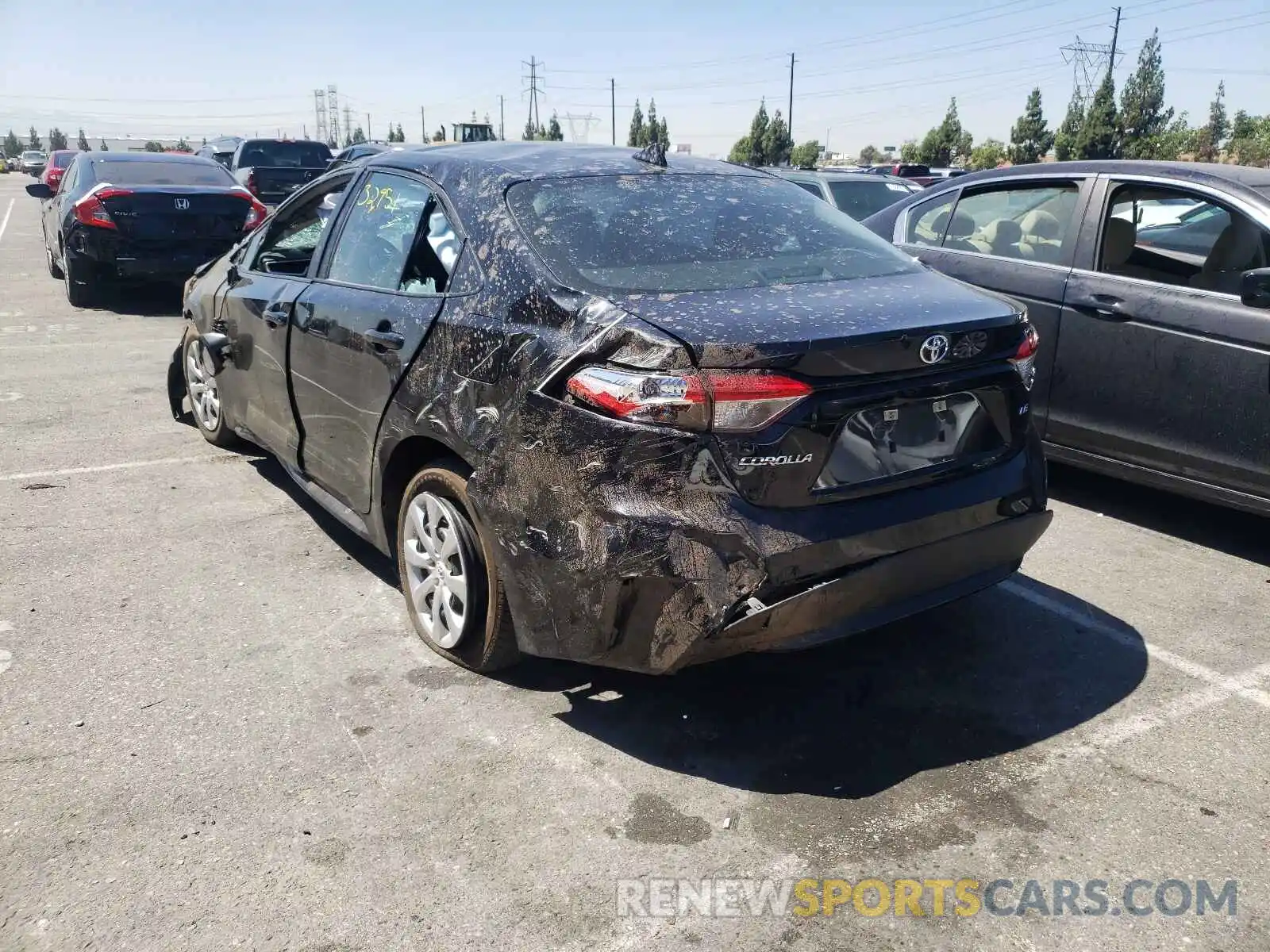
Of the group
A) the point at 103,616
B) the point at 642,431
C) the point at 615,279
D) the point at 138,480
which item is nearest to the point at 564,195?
the point at 615,279

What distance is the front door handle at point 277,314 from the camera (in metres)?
4.38

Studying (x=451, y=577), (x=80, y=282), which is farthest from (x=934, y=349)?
(x=80, y=282)

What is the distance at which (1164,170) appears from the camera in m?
5.08

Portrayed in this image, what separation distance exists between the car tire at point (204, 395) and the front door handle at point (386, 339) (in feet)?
7.87

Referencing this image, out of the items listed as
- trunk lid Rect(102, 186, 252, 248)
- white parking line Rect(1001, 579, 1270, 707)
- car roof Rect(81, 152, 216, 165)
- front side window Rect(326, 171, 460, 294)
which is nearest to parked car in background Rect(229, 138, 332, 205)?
car roof Rect(81, 152, 216, 165)

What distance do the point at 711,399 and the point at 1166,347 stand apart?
306 cm

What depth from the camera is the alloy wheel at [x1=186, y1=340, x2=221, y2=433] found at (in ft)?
19.3

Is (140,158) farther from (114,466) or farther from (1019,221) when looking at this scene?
(1019,221)

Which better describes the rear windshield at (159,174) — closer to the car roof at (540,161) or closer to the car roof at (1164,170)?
the car roof at (540,161)

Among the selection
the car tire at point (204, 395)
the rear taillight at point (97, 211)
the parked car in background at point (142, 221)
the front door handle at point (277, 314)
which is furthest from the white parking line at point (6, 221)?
the front door handle at point (277, 314)

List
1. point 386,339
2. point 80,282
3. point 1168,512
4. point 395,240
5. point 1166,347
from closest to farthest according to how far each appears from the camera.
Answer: point 386,339
point 395,240
point 1166,347
point 1168,512
point 80,282

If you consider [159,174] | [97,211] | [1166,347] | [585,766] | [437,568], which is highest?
[159,174]

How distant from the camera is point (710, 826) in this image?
279 cm

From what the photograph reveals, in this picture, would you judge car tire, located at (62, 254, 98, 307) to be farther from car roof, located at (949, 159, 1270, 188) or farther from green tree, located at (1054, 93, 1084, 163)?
green tree, located at (1054, 93, 1084, 163)
